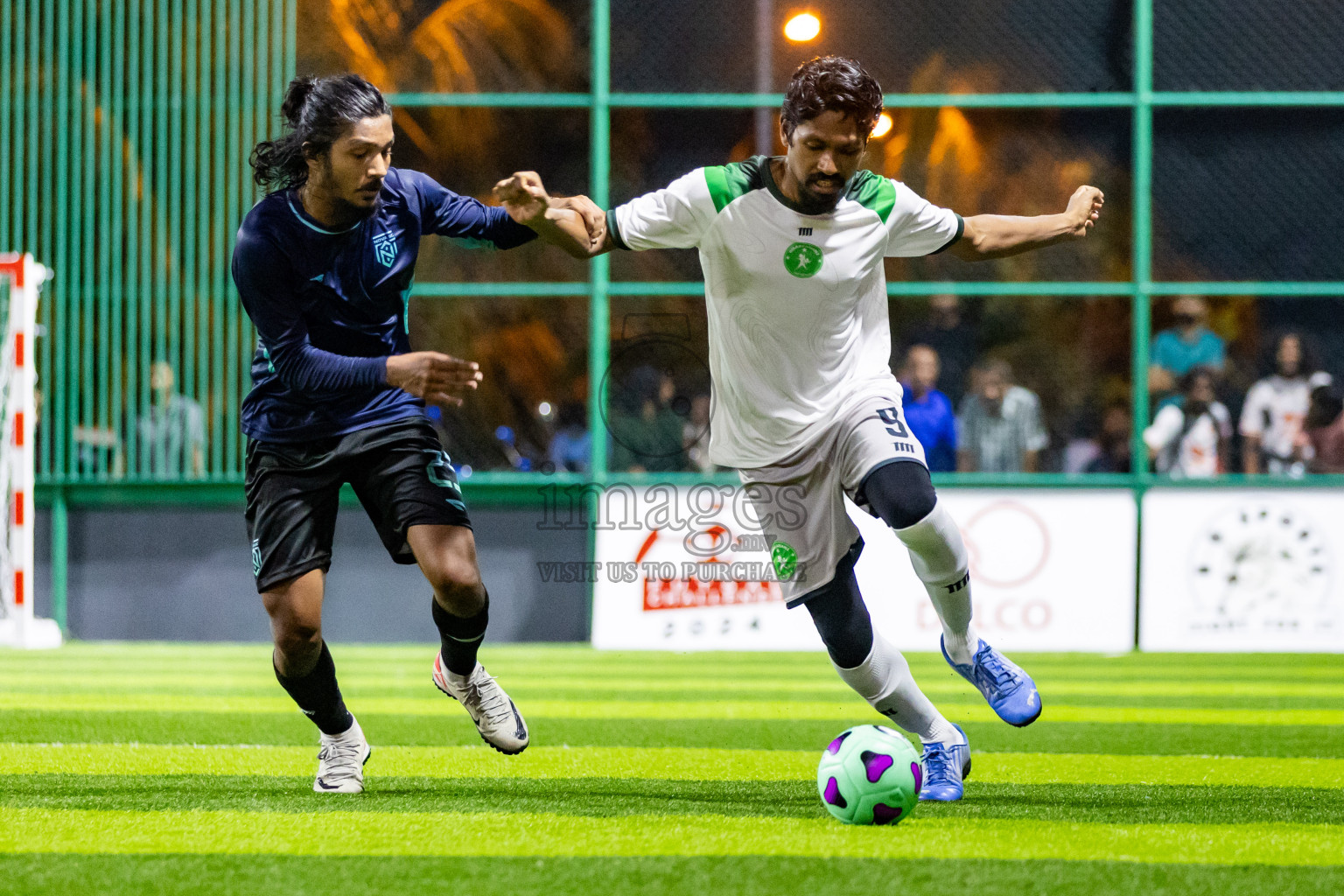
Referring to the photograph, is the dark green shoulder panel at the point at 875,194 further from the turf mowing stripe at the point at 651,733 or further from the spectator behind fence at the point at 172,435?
the spectator behind fence at the point at 172,435

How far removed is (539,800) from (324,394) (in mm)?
1360

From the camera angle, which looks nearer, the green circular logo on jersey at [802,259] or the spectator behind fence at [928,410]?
the green circular logo on jersey at [802,259]

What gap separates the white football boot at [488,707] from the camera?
4930 mm

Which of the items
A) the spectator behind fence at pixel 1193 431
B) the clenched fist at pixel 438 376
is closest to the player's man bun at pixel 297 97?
the clenched fist at pixel 438 376

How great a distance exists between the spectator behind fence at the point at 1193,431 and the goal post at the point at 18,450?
8.67m

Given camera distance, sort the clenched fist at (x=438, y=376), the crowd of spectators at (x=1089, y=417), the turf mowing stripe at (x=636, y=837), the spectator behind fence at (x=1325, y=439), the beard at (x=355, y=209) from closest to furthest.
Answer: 1. the turf mowing stripe at (x=636, y=837)
2. the clenched fist at (x=438, y=376)
3. the beard at (x=355, y=209)
4. the spectator behind fence at (x=1325, y=439)
5. the crowd of spectators at (x=1089, y=417)

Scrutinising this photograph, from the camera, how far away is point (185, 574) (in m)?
12.8

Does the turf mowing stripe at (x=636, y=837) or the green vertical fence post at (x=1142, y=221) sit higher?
the green vertical fence post at (x=1142, y=221)

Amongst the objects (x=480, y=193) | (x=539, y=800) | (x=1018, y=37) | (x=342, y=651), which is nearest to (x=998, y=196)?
(x=1018, y=37)

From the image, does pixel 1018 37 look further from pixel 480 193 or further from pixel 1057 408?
pixel 480 193

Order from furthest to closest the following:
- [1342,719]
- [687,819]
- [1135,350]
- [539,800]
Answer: [1135,350]
[1342,719]
[539,800]
[687,819]

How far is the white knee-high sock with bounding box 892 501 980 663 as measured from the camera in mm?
4223

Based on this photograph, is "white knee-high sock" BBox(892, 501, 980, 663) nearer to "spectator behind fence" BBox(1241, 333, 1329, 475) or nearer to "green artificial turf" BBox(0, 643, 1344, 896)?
"green artificial turf" BBox(0, 643, 1344, 896)

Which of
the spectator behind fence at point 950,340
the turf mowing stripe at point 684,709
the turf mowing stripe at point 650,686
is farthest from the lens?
the spectator behind fence at point 950,340
